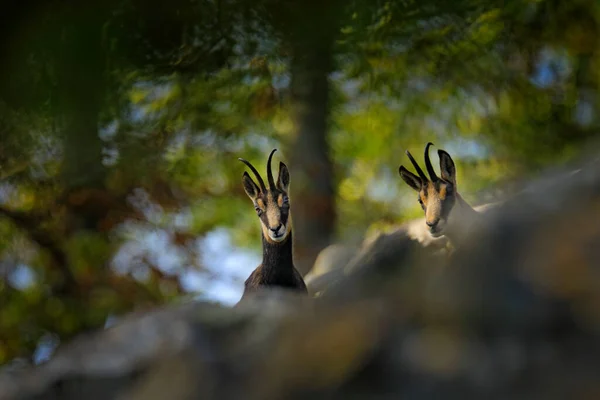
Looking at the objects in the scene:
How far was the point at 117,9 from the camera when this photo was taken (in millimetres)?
3514

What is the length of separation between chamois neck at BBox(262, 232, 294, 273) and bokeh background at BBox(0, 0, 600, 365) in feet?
2.93

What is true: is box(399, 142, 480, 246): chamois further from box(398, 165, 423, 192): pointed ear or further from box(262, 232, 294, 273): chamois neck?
box(262, 232, 294, 273): chamois neck

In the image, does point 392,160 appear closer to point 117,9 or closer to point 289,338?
point 117,9

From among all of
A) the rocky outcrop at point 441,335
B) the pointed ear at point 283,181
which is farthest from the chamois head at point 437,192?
the rocky outcrop at point 441,335

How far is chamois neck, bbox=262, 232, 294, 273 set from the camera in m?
2.79

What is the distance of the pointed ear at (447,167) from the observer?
7.82 feet

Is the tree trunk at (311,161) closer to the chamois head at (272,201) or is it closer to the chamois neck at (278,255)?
the chamois neck at (278,255)

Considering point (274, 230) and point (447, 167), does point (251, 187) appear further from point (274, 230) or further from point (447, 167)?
point (447, 167)

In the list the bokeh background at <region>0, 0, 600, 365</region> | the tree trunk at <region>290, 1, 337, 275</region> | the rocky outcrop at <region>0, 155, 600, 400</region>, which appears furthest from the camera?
the tree trunk at <region>290, 1, 337, 275</region>

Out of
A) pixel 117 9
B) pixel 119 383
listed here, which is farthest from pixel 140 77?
pixel 119 383

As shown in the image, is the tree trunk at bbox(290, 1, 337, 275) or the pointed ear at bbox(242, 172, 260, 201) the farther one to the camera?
the tree trunk at bbox(290, 1, 337, 275)

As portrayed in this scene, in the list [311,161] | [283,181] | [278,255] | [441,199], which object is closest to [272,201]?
[283,181]

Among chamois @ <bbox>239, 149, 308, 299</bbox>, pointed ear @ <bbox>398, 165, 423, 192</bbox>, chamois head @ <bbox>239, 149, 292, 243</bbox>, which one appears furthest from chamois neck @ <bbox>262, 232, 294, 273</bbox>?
pointed ear @ <bbox>398, 165, 423, 192</bbox>

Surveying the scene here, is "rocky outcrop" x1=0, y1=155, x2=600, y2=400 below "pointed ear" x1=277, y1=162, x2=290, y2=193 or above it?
below
